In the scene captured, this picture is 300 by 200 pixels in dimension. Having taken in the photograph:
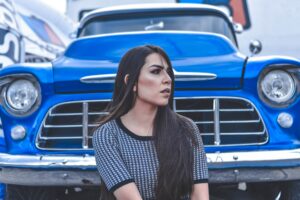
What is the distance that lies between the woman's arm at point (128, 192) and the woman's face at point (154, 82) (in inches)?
16.4

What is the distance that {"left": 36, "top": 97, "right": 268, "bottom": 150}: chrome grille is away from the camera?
3.38 metres

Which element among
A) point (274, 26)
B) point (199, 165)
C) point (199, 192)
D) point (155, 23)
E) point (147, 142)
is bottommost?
point (199, 192)

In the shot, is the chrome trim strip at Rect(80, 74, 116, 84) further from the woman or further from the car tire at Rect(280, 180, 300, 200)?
the car tire at Rect(280, 180, 300, 200)

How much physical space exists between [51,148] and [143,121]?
1096 mm

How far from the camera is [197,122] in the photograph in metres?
3.37

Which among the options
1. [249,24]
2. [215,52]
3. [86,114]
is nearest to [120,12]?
[215,52]

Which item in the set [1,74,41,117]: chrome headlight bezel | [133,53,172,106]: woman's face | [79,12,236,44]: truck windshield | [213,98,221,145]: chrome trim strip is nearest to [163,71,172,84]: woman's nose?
[133,53,172,106]: woman's face

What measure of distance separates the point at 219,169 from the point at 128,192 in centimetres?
89

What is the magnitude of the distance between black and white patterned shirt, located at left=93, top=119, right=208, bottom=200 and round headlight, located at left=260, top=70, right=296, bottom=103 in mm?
1117

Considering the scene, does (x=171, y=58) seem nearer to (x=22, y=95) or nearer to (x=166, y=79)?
(x=22, y=95)

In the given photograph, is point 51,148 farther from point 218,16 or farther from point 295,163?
point 218,16

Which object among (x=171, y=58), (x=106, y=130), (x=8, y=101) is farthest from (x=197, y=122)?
(x=8, y=101)

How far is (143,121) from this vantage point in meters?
2.57

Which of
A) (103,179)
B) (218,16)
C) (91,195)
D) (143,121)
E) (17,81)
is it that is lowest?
(91,195)
